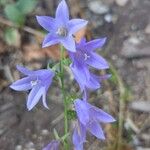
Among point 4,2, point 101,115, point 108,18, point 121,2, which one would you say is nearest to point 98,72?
point 108,18

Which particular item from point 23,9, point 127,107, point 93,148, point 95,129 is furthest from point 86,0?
point 95,129

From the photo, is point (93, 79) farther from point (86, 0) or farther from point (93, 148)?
point (86, 0)

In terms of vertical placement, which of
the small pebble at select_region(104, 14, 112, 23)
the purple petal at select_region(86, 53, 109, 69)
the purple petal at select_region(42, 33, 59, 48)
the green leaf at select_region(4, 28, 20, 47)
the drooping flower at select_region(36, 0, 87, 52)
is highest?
the drooping flower at select_region(36, 0, 87, 52)

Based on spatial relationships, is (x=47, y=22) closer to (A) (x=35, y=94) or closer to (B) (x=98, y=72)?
(A) (x=35, y=94)

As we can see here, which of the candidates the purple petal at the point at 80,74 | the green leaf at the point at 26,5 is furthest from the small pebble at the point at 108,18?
the purple petal at the point at 80,74

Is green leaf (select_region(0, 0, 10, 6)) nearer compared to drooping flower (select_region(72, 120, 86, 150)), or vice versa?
drooping flower (select_region(72, 120, 86, 150))

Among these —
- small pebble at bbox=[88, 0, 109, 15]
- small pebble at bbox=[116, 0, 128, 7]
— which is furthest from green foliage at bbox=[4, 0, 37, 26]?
small pebble at bbox=[116, 0, 128, 7]

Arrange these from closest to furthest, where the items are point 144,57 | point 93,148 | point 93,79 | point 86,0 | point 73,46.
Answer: point 73,46
point 93,79
point 93,148
point 144,57
point 86,0

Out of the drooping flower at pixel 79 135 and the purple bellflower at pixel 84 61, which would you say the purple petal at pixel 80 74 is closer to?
the purple bellflower at pixel 84 61

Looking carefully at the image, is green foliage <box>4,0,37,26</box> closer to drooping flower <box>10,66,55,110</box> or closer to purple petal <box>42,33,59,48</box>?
drooping flower <box>10,66,55,110</box>
